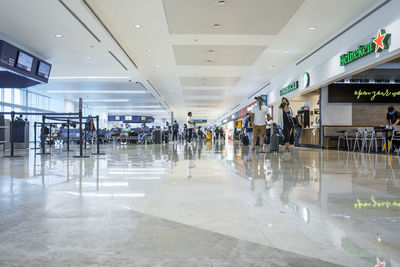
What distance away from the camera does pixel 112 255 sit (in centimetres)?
130

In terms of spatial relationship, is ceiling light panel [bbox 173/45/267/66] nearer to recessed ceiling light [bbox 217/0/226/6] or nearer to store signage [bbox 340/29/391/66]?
store signage [bbox 340/29/391/66]

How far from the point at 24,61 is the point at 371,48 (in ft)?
33.7

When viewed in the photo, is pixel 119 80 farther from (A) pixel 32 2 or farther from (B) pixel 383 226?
(B) pixel 383 226

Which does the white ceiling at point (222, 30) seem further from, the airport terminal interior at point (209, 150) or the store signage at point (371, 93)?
the store signage at point (371, 93)

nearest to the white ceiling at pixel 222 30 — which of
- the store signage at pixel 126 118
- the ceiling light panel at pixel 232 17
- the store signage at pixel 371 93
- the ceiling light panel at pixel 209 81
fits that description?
the ceiling light panel at pixel 232 17

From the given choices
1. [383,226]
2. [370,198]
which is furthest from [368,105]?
[383,226]

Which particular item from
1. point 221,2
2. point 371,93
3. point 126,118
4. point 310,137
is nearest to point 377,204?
point 221,2

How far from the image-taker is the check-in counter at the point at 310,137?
517 inches

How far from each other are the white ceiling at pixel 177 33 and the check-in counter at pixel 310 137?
3031 mm

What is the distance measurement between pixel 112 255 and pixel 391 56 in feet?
25.5

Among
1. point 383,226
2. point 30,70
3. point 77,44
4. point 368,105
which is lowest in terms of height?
point 383,226

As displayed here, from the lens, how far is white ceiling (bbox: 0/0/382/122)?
25.4ft

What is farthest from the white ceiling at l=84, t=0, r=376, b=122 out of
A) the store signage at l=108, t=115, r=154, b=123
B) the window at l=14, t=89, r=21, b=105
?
the store signage at l=108, t=115, r=154, b=123

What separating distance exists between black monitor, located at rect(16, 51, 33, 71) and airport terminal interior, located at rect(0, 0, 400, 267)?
65 mm
